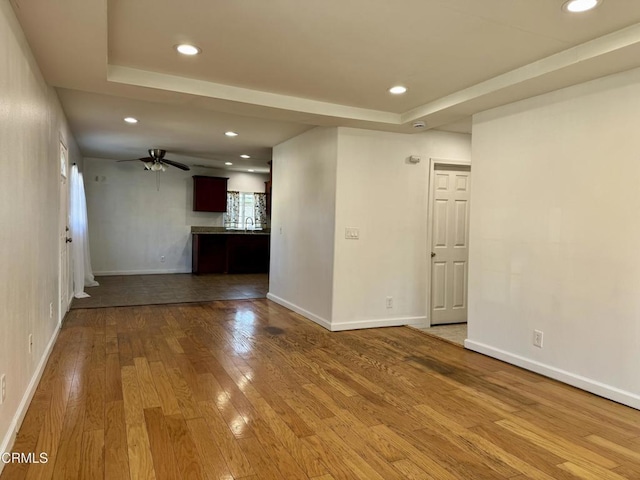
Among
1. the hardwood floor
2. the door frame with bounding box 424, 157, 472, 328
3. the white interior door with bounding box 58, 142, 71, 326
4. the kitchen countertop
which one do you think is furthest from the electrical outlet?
the kitchen countertop

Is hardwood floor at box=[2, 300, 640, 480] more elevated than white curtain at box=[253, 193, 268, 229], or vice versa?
white curtain at box=[253, 193, 268, 229]

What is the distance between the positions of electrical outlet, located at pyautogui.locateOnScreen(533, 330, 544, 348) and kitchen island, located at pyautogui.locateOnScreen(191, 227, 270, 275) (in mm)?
6677

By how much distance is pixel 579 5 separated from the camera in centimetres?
217

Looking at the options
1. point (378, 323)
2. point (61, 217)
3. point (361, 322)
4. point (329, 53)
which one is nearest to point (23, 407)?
point (61, 217)

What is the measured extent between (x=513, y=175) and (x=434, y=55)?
1322 mm

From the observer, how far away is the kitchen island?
29.3ft

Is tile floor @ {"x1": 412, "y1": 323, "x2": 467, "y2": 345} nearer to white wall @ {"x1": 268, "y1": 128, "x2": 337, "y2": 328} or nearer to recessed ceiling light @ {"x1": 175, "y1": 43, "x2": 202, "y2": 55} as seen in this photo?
white wall @ {"x1": 268, "y1": 128, "x2": 337, "y2": 328}

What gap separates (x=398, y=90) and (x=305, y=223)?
2.17 meters

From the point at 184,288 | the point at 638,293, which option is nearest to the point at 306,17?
the point at 638,293

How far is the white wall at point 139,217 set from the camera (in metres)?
8.48

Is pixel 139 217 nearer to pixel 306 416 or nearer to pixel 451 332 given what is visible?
pixel 451 332

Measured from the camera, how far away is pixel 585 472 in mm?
1989

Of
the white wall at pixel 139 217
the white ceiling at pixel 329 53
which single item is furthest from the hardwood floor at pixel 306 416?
the white wall at pixel 139 217

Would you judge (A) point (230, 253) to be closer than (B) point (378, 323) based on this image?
No
